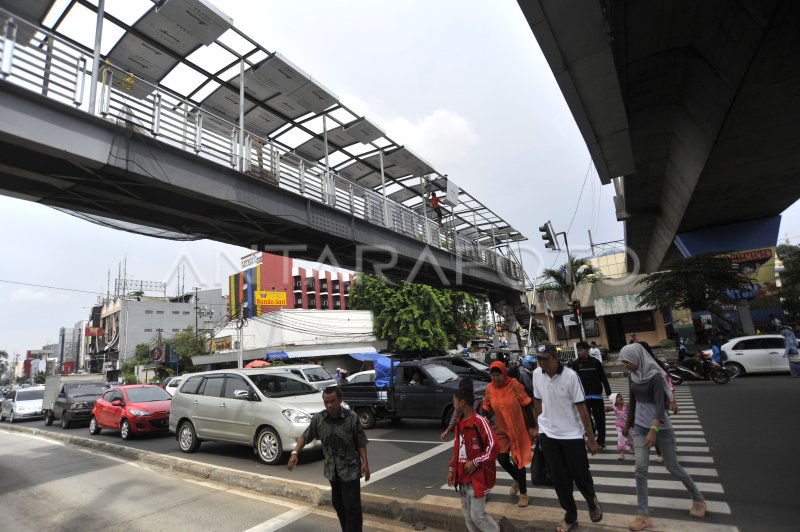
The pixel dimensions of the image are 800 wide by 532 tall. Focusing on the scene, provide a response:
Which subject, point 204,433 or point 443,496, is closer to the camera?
point 443,496

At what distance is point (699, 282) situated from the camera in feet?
70.4

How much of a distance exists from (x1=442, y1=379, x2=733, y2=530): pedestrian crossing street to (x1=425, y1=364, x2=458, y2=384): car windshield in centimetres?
346

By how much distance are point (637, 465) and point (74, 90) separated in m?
9.46

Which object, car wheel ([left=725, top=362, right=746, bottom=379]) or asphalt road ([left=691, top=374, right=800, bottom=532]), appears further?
car wheel ([left=725, top=362, right=746, bottom=379])

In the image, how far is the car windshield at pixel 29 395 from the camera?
21.1 meters

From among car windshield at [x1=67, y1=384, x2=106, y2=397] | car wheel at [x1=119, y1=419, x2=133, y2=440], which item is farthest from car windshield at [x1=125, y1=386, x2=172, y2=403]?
car windshield at [x1=67, y1=384, x2=106, y2=397]

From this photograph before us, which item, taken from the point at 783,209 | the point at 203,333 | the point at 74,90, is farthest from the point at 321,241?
the point at 203,333

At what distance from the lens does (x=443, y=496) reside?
5.36 meters

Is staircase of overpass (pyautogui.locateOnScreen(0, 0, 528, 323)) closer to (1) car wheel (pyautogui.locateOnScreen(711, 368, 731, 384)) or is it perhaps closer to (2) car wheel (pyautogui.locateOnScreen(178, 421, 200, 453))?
(2) car wheel (pyautogui.locateOnScreen(178, 421, 200, 453))

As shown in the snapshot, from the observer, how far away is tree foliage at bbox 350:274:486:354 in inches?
1273

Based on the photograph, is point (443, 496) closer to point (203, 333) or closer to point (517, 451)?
point (517, 451)

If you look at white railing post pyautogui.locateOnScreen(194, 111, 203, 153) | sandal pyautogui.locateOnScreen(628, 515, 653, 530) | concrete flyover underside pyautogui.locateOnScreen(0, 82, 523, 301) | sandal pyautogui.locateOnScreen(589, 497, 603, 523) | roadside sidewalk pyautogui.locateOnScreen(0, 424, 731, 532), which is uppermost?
white railing post pyautogui.locateOnScreen(194, 111, 203, 153)

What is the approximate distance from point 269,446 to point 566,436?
574cm

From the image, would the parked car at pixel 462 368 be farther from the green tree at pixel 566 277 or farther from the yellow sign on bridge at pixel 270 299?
the yellow sign on bridge at pixel 270 299
